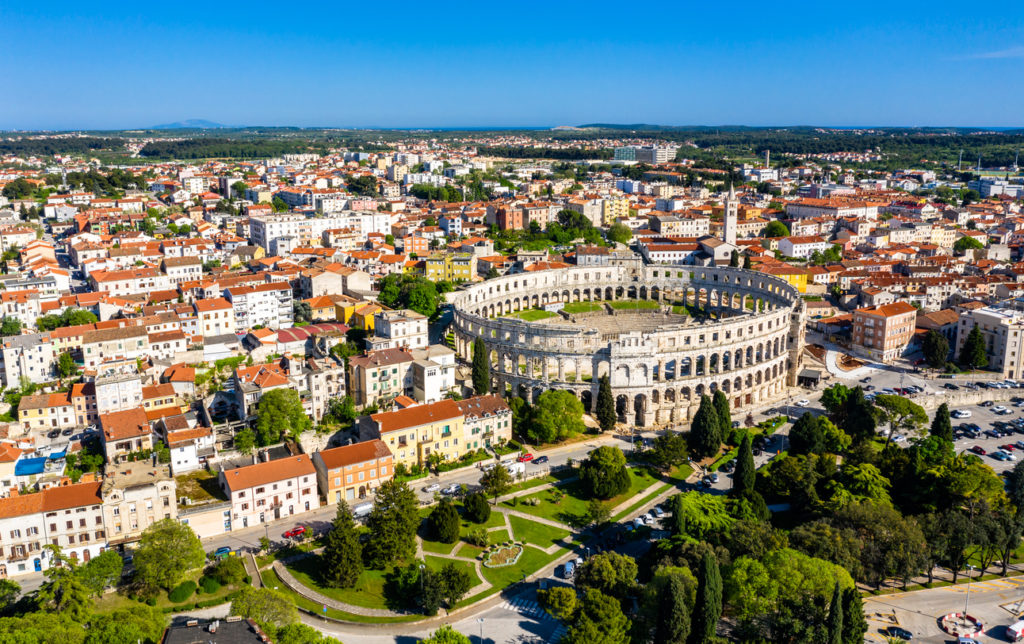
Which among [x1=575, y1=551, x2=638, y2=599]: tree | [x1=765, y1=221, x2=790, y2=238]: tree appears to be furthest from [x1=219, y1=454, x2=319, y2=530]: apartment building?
[x1=765, y1=221, x2=790, y2=238]: tree

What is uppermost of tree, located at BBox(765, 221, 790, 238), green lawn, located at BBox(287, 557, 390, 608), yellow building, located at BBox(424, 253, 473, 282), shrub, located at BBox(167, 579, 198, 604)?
tree, located at BBox(765, 221, 790, 238)

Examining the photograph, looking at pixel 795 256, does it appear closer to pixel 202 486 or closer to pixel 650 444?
pixel 650 444

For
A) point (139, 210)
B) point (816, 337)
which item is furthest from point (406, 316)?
point (139, 210)

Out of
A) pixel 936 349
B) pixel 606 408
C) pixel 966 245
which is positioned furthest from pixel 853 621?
pixel 966 245

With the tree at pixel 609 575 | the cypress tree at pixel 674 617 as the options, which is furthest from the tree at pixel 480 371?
the cypress tree at pixel 674 617

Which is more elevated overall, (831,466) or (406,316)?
(406,316)

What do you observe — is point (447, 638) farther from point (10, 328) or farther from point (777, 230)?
point (777, 230)

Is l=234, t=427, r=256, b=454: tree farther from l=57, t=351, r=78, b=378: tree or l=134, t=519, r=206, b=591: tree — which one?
l=57, t=351, r=78, b=378: tree
